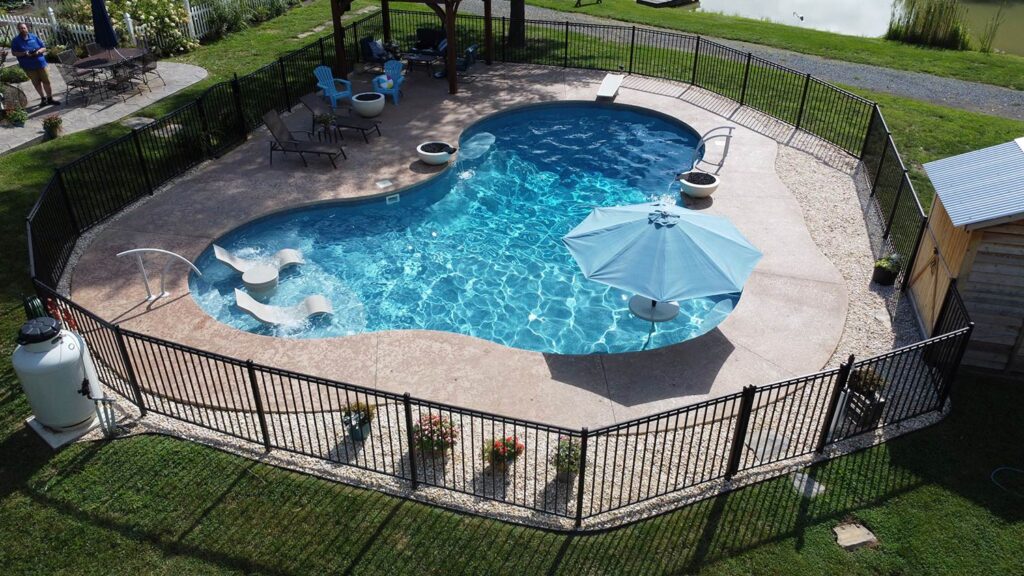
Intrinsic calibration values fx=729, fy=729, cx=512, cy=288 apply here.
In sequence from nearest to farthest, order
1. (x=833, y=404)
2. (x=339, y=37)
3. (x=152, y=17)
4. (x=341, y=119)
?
(x=833, y=404)
(x=341, y=119)
(x=339, y=37)
(x=152, y=17)

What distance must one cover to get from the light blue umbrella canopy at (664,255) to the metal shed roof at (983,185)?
2.81m

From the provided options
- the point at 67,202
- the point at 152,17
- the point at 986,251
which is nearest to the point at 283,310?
the point at 67,202

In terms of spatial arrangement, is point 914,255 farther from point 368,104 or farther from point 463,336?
point 368,104

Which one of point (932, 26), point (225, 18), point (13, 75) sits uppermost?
point (225, 18)

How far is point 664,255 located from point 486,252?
15.2ft

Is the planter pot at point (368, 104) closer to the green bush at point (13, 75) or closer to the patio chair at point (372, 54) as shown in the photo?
the patio chair at point (372, 54)

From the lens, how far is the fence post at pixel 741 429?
8.12 metres

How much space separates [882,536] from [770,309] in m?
4.51

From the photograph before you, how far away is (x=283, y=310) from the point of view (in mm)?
12250

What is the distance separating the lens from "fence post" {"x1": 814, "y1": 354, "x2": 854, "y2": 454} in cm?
855

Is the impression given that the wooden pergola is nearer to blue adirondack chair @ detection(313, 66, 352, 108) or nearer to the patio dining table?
blue adirondack chair @ detection(313, 66, 352, 108)

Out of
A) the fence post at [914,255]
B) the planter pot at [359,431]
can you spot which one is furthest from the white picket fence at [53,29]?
the fence post at [914,255]

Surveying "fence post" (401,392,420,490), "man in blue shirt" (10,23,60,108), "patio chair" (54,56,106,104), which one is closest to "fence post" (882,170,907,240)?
"fence post" (401,392,420,490)

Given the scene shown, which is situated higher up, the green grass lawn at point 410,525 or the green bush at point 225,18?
the green bush at point 225,18
